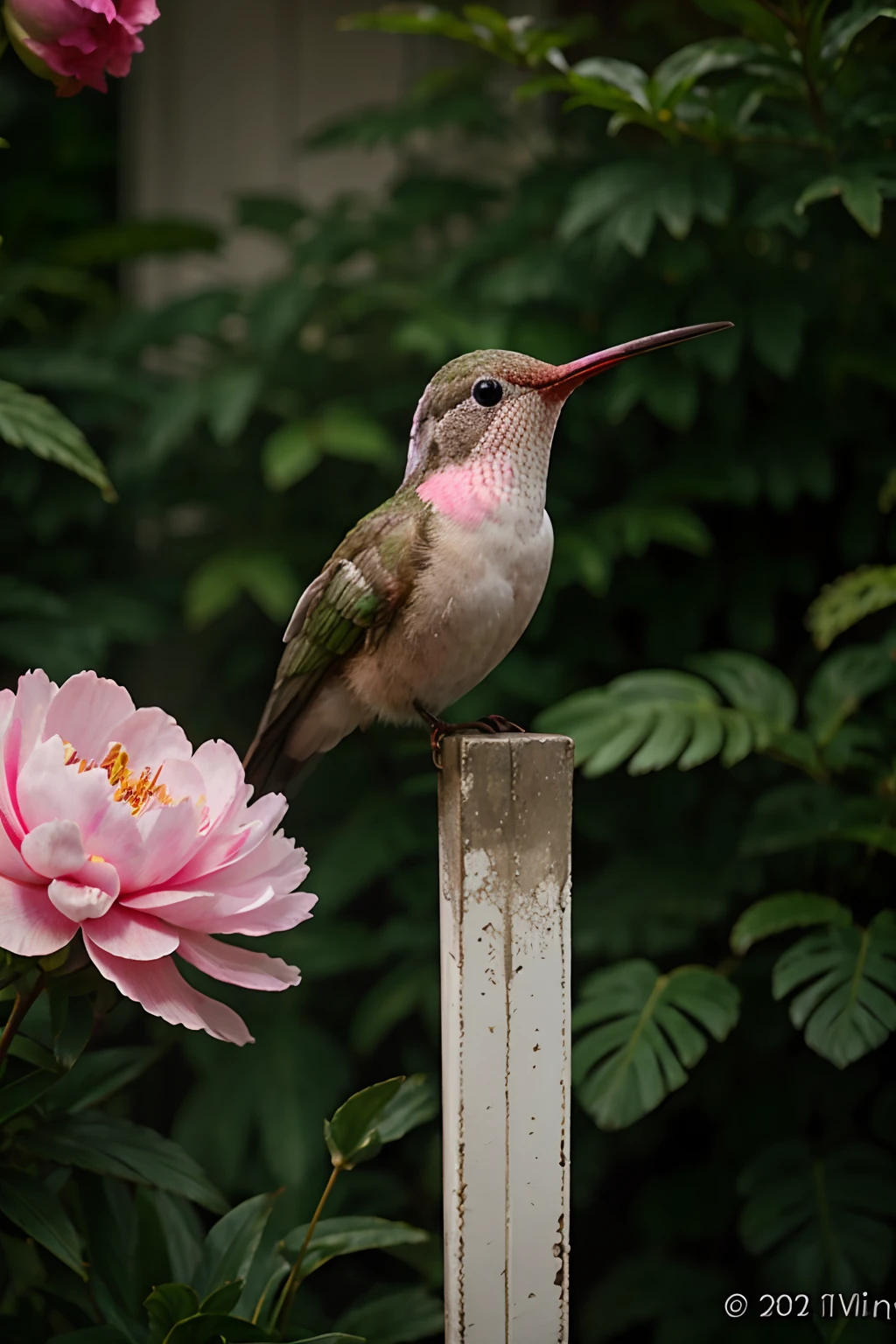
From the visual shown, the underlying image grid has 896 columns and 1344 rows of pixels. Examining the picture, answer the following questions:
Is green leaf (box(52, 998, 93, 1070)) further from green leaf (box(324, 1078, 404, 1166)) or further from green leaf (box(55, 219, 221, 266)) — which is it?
green leaf (box(55, 219, 221, 266))

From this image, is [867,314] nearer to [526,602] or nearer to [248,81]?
[526,602]

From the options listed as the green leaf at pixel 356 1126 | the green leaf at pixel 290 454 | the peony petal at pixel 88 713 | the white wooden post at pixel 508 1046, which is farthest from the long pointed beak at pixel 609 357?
the green leaf at pixel 290 454

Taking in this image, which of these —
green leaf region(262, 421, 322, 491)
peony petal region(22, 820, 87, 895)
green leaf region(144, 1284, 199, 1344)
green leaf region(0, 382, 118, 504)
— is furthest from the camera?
green leaf region(262, 421, 322, 491)

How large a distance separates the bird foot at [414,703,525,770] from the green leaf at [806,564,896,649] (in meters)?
0.59

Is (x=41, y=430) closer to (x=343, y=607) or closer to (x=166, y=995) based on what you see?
(x=343, y=607)

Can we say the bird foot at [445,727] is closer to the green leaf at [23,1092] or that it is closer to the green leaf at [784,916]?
the green leaf at [23,1092]

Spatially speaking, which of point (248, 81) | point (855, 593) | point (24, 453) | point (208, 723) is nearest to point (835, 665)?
point (855, 593)

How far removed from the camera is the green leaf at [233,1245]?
0.71m

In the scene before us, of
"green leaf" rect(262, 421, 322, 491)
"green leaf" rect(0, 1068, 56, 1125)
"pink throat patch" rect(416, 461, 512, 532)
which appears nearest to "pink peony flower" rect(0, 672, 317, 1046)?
"green leaf" rect(0, 1068, 56, 1125)

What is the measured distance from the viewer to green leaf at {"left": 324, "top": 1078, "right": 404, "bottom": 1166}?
2.06 ft

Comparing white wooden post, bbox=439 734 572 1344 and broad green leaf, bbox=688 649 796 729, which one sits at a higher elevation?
broad green leaf, bbox=688 649 796 729

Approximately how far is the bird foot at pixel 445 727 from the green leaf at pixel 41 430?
33cm

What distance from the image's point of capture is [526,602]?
2.48 feet

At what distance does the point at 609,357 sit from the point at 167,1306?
61cm
